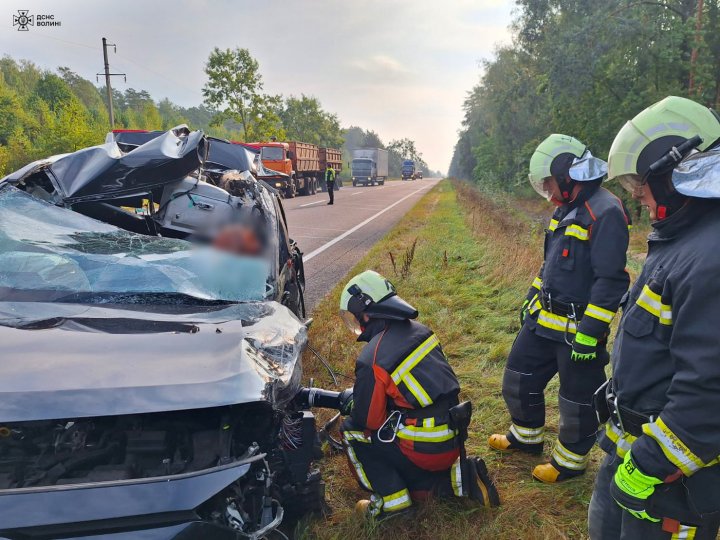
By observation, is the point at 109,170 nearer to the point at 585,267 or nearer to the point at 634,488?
the point at 585,267

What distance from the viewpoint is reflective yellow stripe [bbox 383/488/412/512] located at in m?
2.34

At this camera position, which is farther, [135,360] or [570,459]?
[570,459]

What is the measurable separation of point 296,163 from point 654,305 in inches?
978

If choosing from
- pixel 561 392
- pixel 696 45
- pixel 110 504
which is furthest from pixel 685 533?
pixel 696 45

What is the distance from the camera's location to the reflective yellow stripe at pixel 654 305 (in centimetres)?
142

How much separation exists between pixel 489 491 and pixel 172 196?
2.63 metres

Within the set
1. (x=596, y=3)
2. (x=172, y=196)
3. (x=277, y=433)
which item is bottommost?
(x=277, y=433)

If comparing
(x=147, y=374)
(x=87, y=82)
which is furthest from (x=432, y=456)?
(x=87, y=82)

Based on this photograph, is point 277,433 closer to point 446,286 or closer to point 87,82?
point 446,286

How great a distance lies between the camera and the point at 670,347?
4.47 feet

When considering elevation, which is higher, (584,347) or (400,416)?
(584,347)

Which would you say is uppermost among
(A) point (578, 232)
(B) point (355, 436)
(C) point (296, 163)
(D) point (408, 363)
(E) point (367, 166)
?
(E) point (367, 166)

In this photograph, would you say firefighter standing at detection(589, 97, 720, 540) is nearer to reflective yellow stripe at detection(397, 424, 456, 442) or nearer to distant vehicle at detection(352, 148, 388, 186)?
reflective yellow stripe at detection(397, 424, 456, 442)

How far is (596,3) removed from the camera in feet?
49.2
